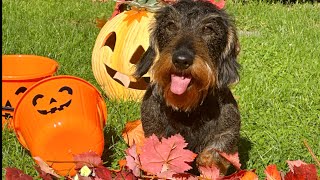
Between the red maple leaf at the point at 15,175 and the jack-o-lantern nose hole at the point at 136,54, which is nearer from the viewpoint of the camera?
the red maple leaf at the point at 15,175

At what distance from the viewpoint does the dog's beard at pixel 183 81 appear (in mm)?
3252

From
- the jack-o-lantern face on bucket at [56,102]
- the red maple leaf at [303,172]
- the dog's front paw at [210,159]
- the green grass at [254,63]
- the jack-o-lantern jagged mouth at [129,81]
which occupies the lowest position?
the green grass at [254,63]

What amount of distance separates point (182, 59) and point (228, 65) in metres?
0.59

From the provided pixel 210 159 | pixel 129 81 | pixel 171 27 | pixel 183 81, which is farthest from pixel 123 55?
pixel 183 81

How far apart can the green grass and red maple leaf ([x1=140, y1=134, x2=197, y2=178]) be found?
104 cm

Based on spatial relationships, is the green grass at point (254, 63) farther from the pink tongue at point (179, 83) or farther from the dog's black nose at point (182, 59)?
the dog's black nose at point (182, 59)

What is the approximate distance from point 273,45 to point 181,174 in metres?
5.24

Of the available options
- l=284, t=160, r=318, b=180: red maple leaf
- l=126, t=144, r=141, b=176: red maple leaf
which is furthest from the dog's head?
l=284, t=160, r=318, b=180: red maple leaf

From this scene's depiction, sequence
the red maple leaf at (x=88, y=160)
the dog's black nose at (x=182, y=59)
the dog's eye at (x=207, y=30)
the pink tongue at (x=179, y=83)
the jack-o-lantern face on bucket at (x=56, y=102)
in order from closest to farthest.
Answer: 1. the red maple leaf at (x=88, y=160)
2. the dog's black nose at (x=182, y=59)
3. the pink tongue at (x=179, y=83)
4. the dog's eye at (x=207, y=30)
5. the jack-o-lantern face on bucket at (x=56, y=102)

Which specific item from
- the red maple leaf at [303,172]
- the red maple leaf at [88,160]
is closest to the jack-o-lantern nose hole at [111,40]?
the red maple leaf at [88,160]

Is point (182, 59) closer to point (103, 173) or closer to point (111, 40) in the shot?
point (103, 173)

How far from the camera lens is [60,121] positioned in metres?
3.89

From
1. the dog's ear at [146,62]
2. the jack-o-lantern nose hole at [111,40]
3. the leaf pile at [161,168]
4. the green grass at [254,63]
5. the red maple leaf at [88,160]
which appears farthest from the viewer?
the jack-o-lantern nose hole at [111,40]

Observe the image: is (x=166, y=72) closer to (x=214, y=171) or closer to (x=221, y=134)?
(x=221, y=134)
